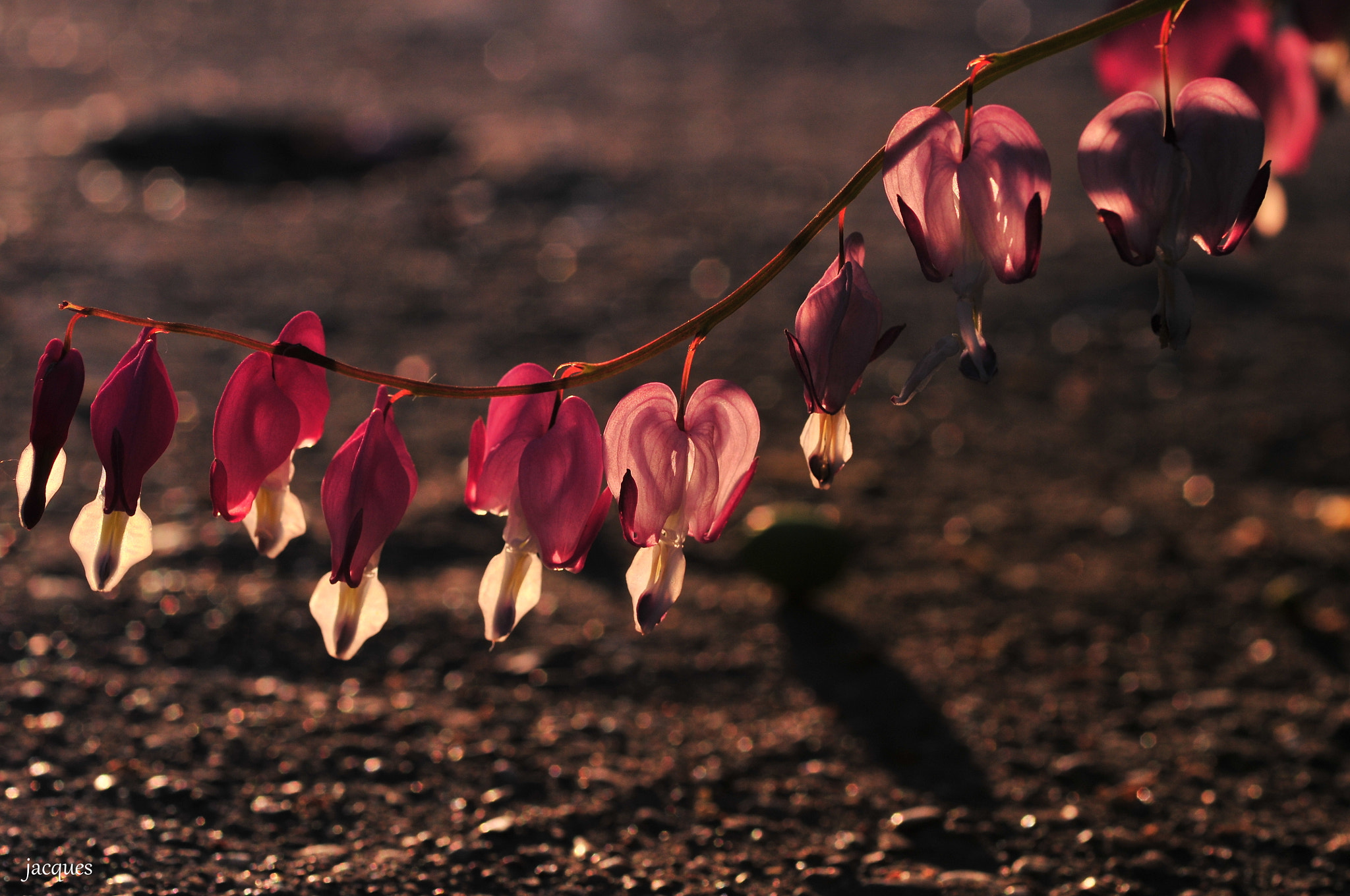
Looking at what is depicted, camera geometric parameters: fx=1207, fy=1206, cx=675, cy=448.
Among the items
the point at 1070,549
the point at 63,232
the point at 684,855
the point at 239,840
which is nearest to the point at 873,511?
the point at 1070,549

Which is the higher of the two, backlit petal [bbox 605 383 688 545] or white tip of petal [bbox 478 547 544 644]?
backlit petal [bbox 605 383 688 545]

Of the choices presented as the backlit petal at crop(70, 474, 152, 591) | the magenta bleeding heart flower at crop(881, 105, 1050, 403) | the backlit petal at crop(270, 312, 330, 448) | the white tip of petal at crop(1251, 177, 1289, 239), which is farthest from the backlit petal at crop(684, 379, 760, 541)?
the white tip of petal at crop(1251, 177, 1289, 239)

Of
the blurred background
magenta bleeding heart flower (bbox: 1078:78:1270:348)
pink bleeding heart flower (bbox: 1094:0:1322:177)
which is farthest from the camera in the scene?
the blurred background

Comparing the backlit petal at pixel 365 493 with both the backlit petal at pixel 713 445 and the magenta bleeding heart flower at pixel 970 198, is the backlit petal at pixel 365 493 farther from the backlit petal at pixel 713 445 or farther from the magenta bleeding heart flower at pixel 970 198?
the magenta bleeding heart flower at pixel 970 198

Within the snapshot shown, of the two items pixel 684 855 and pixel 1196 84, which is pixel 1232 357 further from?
pixel 1196 84

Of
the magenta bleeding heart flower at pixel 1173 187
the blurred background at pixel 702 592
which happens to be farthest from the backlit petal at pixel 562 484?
the blurred background at pixel 702 592

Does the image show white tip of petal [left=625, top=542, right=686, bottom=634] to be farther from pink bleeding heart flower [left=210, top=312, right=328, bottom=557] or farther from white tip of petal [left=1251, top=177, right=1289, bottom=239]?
white tip of petal [left=1251, top=177, right=1289, bottom=239]
